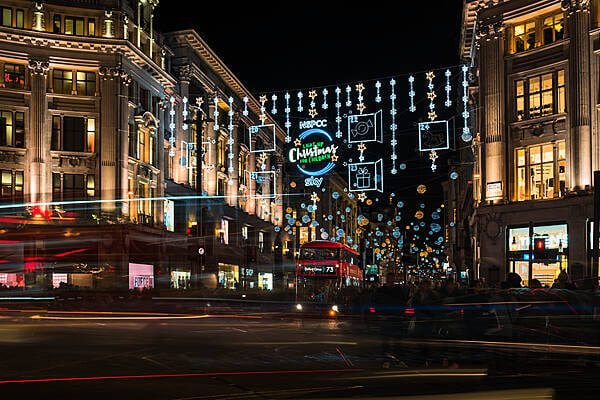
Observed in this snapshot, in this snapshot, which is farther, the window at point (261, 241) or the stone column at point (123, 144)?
the window at point (261, 241)

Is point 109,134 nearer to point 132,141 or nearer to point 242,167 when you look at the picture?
point 132,141

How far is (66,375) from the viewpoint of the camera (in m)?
11.9

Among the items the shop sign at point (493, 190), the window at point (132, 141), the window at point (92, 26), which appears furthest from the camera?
the window at point (132, 141)

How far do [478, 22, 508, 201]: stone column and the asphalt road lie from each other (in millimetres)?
19764

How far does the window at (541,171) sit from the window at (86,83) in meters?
26.6

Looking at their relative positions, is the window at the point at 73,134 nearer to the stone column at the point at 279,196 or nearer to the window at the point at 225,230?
the window at the point at 225,230

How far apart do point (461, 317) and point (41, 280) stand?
34.3 meters

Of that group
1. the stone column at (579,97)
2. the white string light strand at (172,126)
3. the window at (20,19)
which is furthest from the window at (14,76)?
the stone column at (579,97)

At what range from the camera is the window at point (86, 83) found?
4547cm

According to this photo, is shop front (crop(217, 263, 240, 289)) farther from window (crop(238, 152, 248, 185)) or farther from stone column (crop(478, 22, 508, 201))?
stone column (crop(478, 22, 508, 201))

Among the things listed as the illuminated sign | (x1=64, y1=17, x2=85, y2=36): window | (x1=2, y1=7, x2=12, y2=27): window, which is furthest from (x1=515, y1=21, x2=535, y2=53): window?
(x1=2, y1=7, x2=12, y2=27): window

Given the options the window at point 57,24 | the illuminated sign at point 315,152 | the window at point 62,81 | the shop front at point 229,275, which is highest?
the window at point 57,24

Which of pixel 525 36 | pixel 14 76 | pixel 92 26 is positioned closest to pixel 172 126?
pixel 92 26

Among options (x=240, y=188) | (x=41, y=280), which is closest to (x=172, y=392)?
(x=41, y=280)
